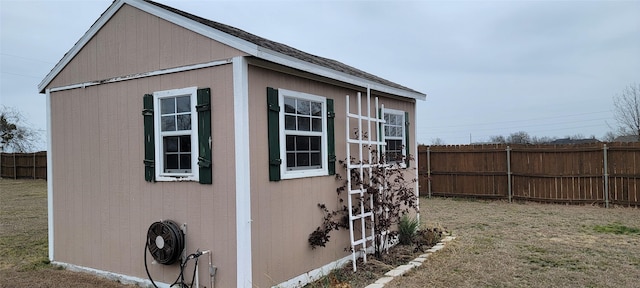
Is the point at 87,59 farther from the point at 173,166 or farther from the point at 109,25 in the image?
the point at 173,166

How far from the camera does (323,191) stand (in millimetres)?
5203

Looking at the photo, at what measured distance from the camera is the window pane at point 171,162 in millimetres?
4516

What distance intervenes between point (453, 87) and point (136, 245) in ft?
61.2

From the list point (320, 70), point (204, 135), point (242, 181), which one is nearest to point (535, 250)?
point (320, 70)

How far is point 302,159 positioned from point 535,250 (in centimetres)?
390

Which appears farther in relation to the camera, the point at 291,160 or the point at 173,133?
the point at 291,160

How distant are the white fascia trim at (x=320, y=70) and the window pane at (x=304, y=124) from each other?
56 cm

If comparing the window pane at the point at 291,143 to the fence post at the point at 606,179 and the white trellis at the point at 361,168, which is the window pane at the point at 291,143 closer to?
the white trellis at the point at 361,168

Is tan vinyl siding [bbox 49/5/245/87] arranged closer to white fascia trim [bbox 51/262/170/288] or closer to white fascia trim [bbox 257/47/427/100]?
white fascia trim [bbox 257/47/427/100]

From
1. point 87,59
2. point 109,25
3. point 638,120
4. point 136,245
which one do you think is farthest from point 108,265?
point 638,120

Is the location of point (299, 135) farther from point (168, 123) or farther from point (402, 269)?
point (402, 269)

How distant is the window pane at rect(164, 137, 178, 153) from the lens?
14.7ft

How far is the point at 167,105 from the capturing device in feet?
15.0

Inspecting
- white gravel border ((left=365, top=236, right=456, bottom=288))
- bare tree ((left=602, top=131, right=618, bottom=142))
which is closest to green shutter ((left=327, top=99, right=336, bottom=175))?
white gravel border ((left=365, top=236, right=456, bottom=288))
